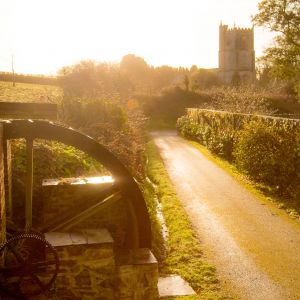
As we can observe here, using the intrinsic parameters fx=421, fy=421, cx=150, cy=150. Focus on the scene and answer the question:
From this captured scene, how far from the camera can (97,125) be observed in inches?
562

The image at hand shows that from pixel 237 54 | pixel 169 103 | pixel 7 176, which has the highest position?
pixel 237 54

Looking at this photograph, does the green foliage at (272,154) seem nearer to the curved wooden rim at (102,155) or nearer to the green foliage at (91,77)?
the curved wooden rim at (102,155)

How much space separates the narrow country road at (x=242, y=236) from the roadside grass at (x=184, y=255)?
0.22 m

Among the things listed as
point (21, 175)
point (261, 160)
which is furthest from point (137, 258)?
point (261, 160)

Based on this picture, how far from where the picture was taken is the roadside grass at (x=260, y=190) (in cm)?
1229

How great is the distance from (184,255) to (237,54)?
7671cm

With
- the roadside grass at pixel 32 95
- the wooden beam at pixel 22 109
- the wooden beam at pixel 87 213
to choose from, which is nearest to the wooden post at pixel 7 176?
the wooden beam at pixel 22 109

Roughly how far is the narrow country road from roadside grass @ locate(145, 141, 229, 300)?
219 mm

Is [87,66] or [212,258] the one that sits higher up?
[87,66]

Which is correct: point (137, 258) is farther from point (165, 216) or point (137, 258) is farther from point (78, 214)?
point (165, 216)

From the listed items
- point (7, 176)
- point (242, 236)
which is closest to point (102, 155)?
point (7, 176)

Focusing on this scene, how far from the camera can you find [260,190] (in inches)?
581

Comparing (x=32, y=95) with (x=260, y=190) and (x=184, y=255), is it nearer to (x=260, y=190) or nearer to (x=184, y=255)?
(x=260, y=190)

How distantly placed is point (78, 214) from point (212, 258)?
3438 mm
